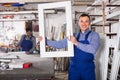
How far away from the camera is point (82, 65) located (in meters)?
2.73

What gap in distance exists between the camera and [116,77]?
276cm

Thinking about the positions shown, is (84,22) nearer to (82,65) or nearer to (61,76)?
(82,65)

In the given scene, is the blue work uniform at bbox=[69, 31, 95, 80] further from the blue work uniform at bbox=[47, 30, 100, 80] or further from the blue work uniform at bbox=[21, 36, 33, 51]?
the blue work uniform at bbox=[21, 36, 33, 51]

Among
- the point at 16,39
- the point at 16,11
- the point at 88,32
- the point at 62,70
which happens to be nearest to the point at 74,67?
the point at 88,32

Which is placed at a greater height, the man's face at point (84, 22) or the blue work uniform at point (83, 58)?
the man's face at point (84, 22)

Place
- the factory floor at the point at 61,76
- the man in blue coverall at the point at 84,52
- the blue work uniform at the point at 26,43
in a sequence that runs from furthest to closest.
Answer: the factory floor at the point at 61,76, the blue work uniform at the point at 26,43, the man in blue coverall at the point at 84,52

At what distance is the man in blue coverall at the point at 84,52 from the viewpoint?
263 centimetres

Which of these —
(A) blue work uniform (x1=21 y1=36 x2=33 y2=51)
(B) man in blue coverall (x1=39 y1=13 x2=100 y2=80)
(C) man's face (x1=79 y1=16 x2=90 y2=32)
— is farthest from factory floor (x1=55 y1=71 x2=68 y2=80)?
(C) man's face (x1=79 y1=16 x2=90 y2=32)

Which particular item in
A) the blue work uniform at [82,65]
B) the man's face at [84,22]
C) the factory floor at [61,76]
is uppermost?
the man's face at [84,22]

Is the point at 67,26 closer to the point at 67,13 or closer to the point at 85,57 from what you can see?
the point at 67,13

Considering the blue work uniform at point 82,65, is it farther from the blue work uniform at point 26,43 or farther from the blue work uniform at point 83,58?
the blue work uniform at point 26,43

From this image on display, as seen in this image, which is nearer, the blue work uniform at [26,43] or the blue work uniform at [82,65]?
the blue work uniform at [82,65]

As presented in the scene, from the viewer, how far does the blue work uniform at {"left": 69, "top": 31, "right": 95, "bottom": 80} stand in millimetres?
2713

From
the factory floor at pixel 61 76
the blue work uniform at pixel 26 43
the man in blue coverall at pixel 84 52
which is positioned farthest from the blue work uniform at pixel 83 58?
the factory floor at pixel 61 76
